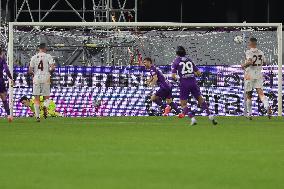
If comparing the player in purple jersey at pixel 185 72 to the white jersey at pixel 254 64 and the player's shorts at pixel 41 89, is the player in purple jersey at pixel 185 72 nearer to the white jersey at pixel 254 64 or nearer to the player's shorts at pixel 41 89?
the white jersey at pixel 254 64

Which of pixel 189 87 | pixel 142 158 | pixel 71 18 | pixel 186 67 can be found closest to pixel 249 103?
pixel 189 87

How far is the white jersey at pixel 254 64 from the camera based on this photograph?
26359mm

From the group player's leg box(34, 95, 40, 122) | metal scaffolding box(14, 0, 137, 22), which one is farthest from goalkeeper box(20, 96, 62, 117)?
metal scaffolding box(14, 0, 137, 22)

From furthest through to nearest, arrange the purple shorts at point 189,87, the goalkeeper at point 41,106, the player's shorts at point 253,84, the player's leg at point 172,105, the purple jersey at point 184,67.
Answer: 1. the goalkeeper at point 41,106
2. the player's leg at point 172,105
3. the player's shorts at point 253,84
4. the purple shorts at point 189,87
5. the purple jersey at point 184,67

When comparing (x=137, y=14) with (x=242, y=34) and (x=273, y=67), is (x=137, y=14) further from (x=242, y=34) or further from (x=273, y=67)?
(x=273, y=67)

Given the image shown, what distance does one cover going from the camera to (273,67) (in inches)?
1262

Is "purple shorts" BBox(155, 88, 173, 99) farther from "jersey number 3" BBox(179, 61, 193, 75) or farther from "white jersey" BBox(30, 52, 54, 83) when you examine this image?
"jersey number 3" BBox(179, 61, 193, 75)

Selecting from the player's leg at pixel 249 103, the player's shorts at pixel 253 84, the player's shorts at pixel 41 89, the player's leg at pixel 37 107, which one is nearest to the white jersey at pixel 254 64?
the player's shorts at pixel 253 84

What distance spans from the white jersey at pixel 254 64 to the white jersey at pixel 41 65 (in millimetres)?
5149

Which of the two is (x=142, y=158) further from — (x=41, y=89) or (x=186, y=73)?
(x=41, y=89)

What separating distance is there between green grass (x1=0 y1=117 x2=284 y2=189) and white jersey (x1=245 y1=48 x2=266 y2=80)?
Result: 18.9 feet

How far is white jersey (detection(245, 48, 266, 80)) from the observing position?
26359 mm

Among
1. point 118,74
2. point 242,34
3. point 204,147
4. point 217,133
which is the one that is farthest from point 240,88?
point 204,147

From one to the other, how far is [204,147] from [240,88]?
53.8 ft
